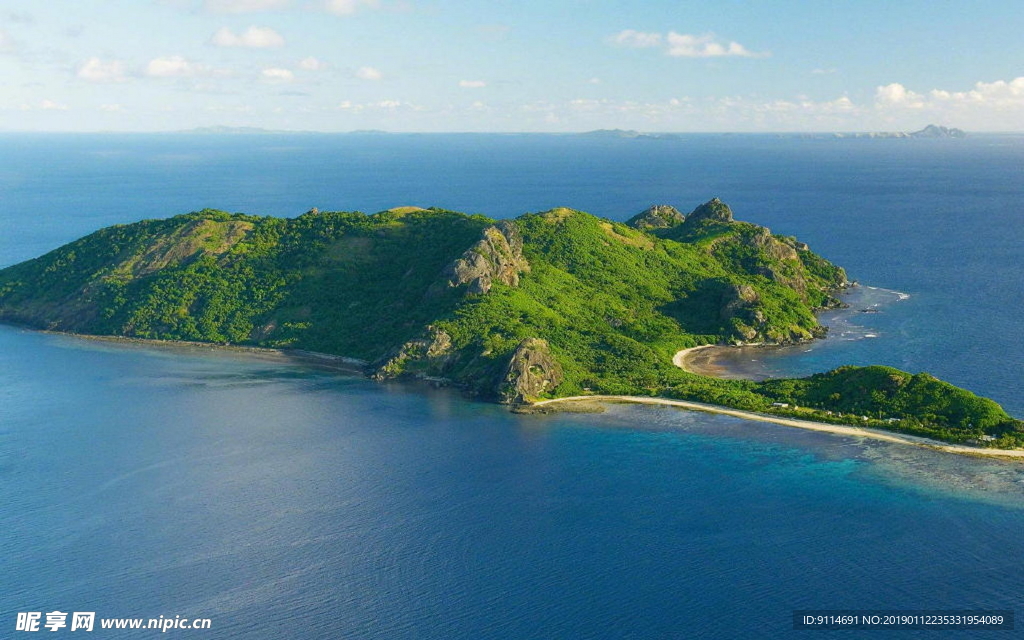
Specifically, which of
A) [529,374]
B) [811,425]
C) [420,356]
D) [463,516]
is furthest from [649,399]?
[463,516]

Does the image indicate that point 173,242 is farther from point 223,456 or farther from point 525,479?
point 525,479

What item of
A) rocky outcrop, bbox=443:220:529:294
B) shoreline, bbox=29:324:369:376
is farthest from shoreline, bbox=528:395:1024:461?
shoreline, bbox=29:324:369:376

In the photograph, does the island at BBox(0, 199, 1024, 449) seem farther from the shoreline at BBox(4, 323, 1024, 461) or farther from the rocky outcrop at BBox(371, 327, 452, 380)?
the shoreline at BBox(4, 323, 1024, 461)

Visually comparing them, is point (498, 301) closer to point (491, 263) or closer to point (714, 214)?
point (491, 263)

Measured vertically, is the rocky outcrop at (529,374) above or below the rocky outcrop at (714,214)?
below

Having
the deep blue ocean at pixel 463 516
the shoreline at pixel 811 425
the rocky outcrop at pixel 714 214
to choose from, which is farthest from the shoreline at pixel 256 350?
the rocky outcrop at pixel 714 214

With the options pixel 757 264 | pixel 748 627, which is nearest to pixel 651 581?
pixel 748 627

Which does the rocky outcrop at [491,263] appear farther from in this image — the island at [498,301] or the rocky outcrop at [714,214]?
the rocky outcrop at [714,214]

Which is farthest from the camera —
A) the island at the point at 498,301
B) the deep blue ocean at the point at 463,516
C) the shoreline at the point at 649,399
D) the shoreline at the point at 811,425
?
the island at the point at 498,301
